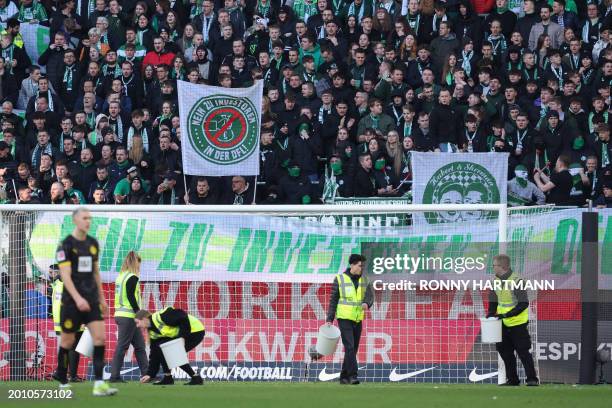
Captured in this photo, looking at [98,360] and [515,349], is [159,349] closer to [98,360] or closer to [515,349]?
[98,360]

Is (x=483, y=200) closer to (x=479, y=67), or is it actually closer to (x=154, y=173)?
(x=479, y=67)

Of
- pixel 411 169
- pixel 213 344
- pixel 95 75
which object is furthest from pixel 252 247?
pixel 95 75

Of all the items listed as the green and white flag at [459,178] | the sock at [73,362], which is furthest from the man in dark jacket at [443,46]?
the sock at [73,362]

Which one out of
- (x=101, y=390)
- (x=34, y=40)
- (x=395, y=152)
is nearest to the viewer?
(x=101, y=390)

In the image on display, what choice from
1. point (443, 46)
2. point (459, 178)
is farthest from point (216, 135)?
point (443, 46)

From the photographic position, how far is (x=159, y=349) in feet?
54.9

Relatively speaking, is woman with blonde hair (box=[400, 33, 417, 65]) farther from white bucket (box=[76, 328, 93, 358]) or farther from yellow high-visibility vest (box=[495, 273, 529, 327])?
white bucket (box=[76, 328, 93, 358])

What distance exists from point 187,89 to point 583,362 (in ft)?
22.4

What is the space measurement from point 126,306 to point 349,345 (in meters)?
2.87

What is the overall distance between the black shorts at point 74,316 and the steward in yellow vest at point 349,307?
4056 millimetres

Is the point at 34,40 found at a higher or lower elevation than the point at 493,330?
higher

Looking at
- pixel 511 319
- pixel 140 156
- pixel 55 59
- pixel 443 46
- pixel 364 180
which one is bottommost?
pixel 511 319

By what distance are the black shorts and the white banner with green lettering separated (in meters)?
5.04

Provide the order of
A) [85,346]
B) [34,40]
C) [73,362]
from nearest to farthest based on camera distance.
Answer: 1. [85,346]
2. [73,362]
3. [34,40]
